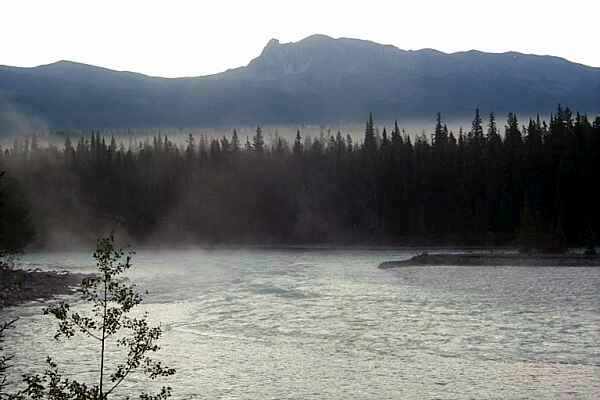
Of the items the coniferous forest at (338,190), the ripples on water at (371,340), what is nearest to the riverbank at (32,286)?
the ripples on water at (371,340)

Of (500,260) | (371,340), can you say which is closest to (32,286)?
(371,340)

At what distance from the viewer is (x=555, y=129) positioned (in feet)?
430

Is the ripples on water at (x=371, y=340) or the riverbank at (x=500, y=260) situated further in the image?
the riverbank at (x=500, y=260)

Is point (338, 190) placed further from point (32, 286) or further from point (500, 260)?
point (32, 286)

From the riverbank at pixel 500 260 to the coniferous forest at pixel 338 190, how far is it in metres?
17.3

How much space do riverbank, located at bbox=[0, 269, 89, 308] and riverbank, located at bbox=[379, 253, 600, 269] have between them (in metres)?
36.3

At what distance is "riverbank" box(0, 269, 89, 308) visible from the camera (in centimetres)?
4646

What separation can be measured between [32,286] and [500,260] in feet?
184

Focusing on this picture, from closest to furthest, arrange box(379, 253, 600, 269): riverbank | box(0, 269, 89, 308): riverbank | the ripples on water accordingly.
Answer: the ripples on water → box(0, 269, 89, 308): riverbank → box(379, 253, 600, 269): riverbank

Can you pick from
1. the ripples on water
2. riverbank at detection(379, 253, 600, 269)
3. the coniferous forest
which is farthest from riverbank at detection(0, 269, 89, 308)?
the coniferous forest

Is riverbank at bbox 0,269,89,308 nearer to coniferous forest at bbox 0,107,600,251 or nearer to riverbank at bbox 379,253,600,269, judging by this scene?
riverbank at bbox 379,253,600,269

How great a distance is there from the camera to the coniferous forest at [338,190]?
12425cm

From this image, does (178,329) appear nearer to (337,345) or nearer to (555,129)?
(337,345)

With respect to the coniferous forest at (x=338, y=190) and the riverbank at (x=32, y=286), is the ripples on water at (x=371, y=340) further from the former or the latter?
the coniferous forest at (x=338, y=190)
